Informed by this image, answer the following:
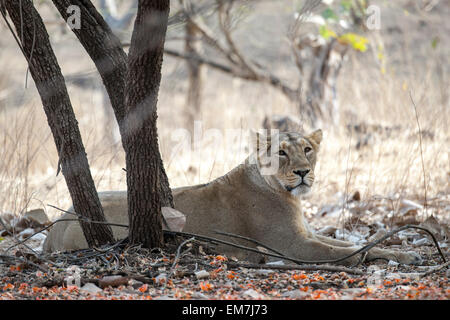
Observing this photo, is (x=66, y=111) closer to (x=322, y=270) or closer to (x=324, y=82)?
Result: (x=322, y=270)

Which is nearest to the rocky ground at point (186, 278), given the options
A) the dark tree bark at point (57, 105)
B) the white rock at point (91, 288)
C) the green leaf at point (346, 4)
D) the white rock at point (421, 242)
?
the white rock at point (91, 288)

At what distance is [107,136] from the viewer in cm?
671

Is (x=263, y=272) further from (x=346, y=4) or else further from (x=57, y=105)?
(x=346, y=4)

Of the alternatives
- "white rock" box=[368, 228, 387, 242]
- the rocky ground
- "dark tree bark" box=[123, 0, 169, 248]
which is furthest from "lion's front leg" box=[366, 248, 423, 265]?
"dark tree bark" box=[123, 0, 169, 248]

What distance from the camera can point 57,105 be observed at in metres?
3.40

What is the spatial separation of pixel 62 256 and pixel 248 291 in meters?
1.19

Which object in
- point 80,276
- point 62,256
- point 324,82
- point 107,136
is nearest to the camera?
point 80,276

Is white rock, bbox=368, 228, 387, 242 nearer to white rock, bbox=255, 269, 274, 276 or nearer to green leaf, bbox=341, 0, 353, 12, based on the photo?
white rock, bbox=255, 269, 274, 276

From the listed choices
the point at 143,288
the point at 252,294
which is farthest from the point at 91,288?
the point at 252,294

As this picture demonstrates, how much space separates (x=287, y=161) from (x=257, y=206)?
368 millimetres

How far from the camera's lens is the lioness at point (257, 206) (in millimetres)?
4176

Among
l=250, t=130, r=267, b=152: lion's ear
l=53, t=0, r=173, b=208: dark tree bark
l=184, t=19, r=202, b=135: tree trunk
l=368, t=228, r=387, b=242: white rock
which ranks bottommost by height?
l=368, t=228, r=387, b=242: white rock

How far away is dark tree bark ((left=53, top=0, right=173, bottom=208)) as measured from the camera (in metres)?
3.49
